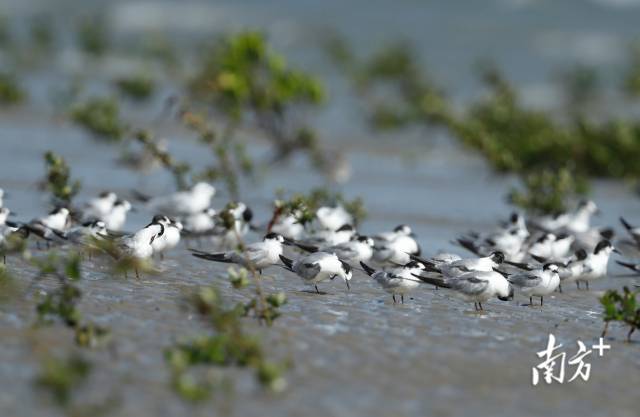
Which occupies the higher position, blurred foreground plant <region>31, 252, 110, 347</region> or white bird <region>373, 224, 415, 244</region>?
white bird <region>373, 224, 415, 244</region>

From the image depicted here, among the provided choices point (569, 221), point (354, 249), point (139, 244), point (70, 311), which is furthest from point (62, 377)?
point (569, 221)

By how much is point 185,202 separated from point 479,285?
4.71 meters

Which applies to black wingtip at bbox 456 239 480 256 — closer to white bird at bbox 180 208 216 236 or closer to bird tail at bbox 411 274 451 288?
white bird at bbox 180 208 216 236

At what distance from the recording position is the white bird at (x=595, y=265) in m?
9.64

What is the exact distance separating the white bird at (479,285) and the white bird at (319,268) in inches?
28.6

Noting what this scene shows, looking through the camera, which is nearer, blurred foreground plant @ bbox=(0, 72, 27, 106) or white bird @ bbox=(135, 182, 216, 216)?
white bird @ bbox=(135, 182, 216, 216)

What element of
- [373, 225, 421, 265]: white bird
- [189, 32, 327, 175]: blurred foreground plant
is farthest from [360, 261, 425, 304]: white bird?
[189, 32, 327, 175]: blurred foreground plant

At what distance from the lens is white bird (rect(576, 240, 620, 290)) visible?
964 centimetres

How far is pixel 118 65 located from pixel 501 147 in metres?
19.4

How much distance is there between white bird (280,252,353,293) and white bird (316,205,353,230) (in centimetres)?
250

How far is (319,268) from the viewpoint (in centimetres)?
846

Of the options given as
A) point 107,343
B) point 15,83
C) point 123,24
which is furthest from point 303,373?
point 123,24

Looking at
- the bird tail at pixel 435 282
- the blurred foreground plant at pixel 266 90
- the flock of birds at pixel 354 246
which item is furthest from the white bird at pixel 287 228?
the blurred foreground plant at pixel 266 90

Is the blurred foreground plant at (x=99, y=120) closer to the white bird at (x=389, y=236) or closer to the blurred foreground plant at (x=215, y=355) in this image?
the white bird at (x=389, y=236)
